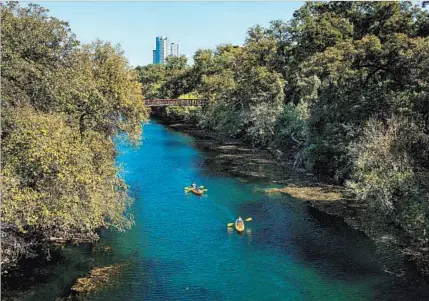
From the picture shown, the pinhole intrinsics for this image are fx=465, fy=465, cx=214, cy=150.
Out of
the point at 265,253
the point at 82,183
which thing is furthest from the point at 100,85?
the point at 265,253

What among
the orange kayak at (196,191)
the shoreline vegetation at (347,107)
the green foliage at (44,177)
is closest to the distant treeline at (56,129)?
the green foliage at (44,177)

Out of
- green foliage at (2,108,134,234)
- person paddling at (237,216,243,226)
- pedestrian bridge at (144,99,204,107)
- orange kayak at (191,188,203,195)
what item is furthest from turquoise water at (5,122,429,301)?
→ pedestrian bridge at (144,99,204,107)

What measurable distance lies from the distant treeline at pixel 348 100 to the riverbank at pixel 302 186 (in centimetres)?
103

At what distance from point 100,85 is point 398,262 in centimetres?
2402

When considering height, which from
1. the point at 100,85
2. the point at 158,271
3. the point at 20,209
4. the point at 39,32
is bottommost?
the point at 158,271

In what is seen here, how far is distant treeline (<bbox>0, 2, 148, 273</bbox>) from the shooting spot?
76.5 ft

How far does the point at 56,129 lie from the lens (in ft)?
82.4

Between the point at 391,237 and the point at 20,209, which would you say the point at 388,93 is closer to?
the point at 391,237

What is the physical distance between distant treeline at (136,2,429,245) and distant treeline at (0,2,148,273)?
19.0 meters

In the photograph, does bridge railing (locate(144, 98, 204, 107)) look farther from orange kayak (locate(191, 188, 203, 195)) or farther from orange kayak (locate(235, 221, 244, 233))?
orange kayak (locate(235, 221, 244, 233))

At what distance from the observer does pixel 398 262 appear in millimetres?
28594

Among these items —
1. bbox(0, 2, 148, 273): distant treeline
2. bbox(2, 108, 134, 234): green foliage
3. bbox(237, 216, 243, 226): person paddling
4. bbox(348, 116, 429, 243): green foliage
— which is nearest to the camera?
bbox(2, 108, 134, 234): green foliage

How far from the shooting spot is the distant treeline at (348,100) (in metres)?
35.1

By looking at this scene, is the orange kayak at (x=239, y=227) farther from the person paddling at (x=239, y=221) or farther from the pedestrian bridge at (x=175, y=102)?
the pedestrian bridge at (x=175, y=102)
